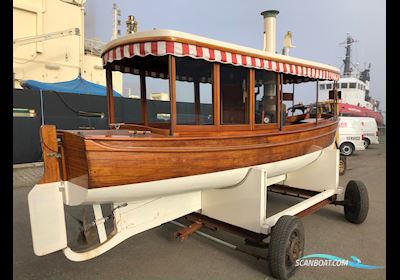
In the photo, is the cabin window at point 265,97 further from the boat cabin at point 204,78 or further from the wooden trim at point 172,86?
the wooden trim at point 172,86

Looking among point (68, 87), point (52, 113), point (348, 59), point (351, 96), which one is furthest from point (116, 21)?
point (348, 59)

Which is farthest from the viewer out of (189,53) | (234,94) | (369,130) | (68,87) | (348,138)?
(369,130)

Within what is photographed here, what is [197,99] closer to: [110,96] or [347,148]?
[110,96]

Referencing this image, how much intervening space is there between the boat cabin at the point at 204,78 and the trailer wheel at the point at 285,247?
1237 mm

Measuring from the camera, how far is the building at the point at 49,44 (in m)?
12.5

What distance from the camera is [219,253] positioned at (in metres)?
3.51

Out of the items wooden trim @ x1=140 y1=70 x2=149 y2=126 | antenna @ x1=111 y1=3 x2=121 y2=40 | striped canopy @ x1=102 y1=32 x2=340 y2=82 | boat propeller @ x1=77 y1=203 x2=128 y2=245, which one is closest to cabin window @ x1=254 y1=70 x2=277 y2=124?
striped canopy @ x1=102 y1=32 x2=340 y2=82

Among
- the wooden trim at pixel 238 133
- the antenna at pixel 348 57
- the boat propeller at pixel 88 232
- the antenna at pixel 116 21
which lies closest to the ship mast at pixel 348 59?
the antenna at pixel 348 57

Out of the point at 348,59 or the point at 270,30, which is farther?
the point at 348,59

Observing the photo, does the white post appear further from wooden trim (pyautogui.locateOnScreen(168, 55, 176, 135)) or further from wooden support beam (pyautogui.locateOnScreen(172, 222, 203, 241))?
wooden support beam (pyautogui.locateOnScreen(172, 222, 203, 241))

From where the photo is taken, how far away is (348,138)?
12.1 meters

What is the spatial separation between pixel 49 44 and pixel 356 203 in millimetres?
14888
